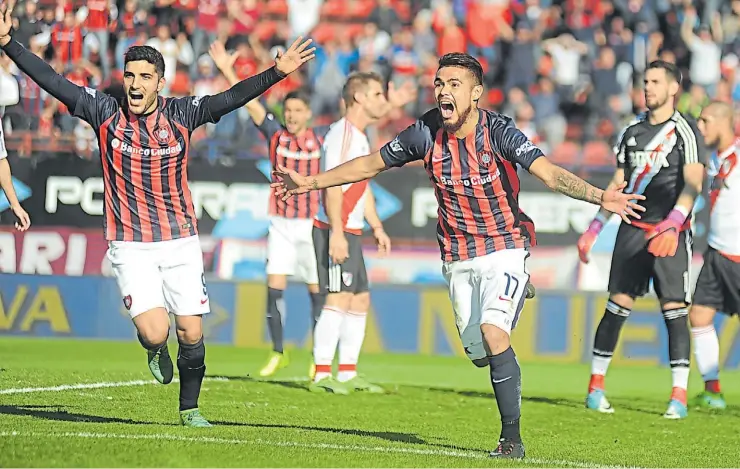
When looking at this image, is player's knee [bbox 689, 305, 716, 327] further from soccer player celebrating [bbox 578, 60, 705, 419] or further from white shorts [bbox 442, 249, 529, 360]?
white shorts [bbox 442, 249, 529, 360]

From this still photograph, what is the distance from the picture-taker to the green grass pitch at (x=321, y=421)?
7020mm

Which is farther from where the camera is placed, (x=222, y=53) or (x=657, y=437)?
(x=222, y=53)

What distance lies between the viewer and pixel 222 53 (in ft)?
31.5

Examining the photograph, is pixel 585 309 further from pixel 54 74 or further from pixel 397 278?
pixel 54 74

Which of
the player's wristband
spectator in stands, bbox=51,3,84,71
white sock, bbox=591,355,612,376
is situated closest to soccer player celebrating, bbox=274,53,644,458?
the player's wristband

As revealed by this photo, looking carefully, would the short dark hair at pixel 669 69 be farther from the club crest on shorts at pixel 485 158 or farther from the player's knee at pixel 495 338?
the player's knee at pixel 495 338

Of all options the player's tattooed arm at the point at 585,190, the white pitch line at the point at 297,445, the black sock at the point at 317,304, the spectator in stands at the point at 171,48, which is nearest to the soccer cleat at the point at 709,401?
the black sock at the point at 317,304

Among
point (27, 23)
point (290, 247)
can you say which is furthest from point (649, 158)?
point (27, 23)

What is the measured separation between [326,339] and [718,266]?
3.49 m

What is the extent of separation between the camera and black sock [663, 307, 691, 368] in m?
10.3

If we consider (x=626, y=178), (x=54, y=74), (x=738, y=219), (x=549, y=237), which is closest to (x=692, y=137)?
(x=626, y=178)

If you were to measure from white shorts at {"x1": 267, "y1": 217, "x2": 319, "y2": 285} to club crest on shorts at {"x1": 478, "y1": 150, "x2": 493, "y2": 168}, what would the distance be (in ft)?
15.9

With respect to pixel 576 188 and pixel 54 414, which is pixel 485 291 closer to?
pixel 576 188

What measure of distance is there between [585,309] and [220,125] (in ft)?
19.6
